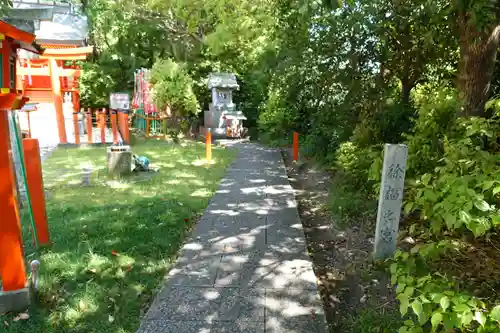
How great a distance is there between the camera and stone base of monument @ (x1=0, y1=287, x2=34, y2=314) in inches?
117

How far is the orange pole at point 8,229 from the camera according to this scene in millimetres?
2914

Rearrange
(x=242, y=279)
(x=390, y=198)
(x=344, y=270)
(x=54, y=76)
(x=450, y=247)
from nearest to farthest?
(x=450, y=247) → (x=242, y=279) → (x=390, y=198) → (x=344, y=270) → (x=54, y=76)

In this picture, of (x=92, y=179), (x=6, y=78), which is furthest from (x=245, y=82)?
(x=6, y=78)

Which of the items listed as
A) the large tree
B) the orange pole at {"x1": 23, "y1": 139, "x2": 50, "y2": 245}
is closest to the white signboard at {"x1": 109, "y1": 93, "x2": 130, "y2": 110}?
the orange pole at {"x1": 23, "y1": 139, "x2": 50, "y2": 245}

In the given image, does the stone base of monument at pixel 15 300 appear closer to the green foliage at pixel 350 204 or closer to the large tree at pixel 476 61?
the green foliage at pixel 350 204

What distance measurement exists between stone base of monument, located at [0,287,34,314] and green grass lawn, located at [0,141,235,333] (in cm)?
8

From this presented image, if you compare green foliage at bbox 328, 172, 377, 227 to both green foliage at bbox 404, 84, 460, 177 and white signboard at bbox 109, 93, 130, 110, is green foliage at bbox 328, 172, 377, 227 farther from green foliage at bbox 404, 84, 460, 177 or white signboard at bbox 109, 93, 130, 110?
white signboard at bbox 109, 93, 130, 110

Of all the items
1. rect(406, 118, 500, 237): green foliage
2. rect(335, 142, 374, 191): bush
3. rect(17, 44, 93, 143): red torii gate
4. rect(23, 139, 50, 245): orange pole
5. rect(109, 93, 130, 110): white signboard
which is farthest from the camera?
rect(17, 44, 93, 143): red torii gate

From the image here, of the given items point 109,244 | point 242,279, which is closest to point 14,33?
point 109,244

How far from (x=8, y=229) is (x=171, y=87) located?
45.3 feet

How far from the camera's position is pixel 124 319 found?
292 centimetres

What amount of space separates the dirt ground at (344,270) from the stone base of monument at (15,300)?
2.52 metres

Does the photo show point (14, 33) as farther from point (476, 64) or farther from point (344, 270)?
point (476, 64)

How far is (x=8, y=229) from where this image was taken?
2.95 m
